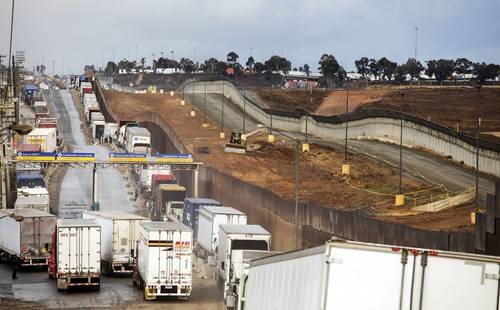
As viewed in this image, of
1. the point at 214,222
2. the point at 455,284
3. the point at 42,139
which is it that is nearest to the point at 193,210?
the point at 214,222

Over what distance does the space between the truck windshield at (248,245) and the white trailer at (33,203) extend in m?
29.4

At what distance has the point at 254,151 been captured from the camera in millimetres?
117188

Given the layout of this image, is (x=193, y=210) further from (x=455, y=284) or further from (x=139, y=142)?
(x=139, y=142)

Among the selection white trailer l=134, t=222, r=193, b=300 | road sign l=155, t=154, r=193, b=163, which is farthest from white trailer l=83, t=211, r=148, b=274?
road sign l=155, t=154, r=193, b=163

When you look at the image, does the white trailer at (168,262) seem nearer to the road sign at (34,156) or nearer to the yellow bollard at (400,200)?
the yellow bollard at (400,200)

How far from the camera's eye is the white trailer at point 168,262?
4838cm

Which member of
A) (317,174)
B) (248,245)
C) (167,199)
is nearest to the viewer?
(248,245)

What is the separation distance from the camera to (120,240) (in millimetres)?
56969

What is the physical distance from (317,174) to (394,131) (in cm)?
1703

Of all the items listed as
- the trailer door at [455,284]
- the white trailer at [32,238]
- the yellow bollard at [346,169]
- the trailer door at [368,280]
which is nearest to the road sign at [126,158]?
the yellow bollard at [346,169]

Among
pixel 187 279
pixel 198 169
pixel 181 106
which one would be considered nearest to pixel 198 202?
pixel 187 279

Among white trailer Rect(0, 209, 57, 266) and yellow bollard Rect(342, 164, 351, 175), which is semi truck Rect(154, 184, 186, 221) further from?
white trailer Rect(0, 209, 57, 266)

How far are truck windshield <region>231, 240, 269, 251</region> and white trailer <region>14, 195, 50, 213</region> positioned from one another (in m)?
29.4

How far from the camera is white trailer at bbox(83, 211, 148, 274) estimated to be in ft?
186
